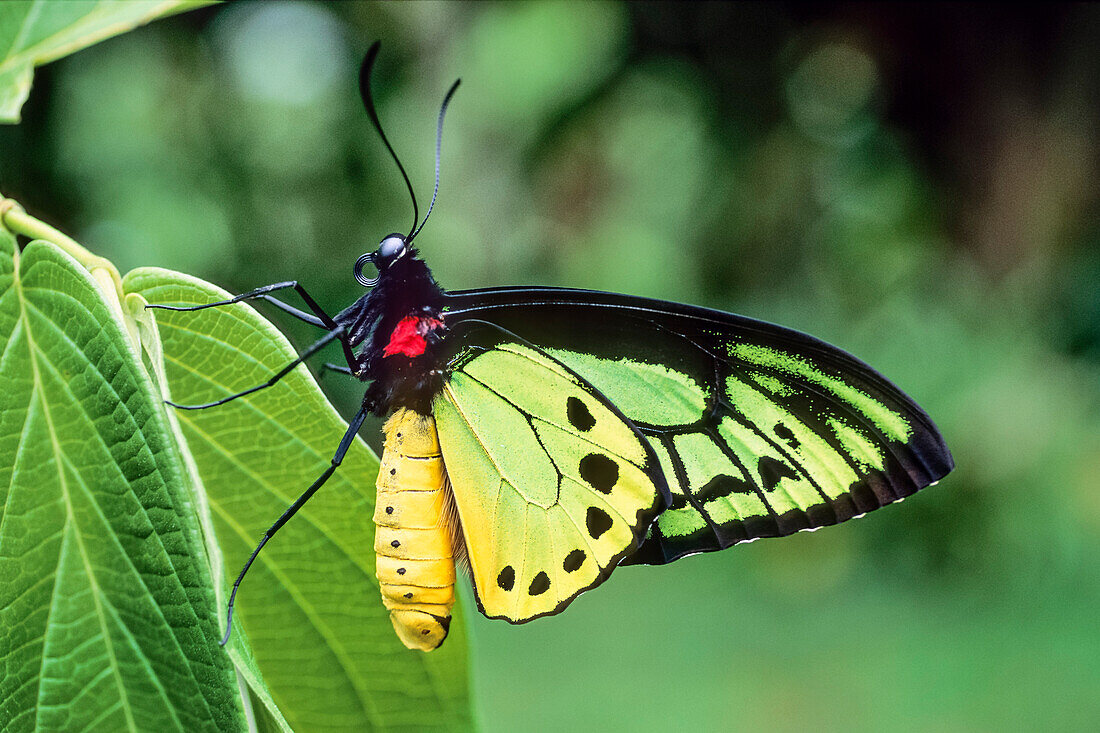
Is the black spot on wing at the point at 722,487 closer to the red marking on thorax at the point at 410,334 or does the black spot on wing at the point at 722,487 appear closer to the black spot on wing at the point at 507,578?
the black spot on wing at the point at 507,578

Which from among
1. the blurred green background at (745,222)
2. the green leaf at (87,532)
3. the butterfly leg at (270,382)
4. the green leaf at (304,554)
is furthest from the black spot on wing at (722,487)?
the blurred green background at (745,222)

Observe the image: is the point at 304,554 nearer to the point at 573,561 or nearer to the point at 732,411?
the point at 573,561

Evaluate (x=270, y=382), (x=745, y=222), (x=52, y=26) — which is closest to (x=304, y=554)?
(x=270, y=382)

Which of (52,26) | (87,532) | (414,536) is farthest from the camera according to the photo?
(414,536)

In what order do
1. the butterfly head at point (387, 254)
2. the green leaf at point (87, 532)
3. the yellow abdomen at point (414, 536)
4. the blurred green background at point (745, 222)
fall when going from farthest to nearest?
1. the blurred green background at point (745, 222)
2. the butterfly head at point (387, 254)
3. the yellow abdomen at point (414, 536)
4. the green leaf at point (87, 532)

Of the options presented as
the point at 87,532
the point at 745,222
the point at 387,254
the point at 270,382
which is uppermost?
the point at 745,222

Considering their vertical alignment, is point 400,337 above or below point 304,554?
above

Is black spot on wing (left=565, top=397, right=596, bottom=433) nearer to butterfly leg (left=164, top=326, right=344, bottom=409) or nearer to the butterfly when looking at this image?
the butterfly

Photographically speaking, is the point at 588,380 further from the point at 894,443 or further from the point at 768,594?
the point at 768,594

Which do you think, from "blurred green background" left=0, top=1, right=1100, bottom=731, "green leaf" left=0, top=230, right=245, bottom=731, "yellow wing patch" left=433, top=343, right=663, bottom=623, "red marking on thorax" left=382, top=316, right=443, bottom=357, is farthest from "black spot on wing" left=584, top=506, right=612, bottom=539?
"blurred green background" left=0, top=1, right=1100, bottom=731
